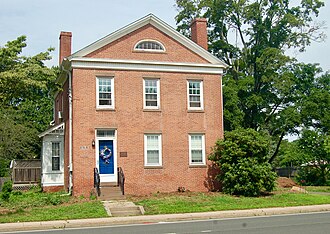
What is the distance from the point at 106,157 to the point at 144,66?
215 inches

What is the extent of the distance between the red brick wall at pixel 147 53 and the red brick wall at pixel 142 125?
35.8 inches

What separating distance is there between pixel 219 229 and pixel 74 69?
13315 mm

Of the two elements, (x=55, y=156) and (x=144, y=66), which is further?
(x=55, y=156)

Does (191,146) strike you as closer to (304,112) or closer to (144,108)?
(144,108)

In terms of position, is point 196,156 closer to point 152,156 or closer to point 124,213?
point 152,156

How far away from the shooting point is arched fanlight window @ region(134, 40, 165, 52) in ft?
85.1

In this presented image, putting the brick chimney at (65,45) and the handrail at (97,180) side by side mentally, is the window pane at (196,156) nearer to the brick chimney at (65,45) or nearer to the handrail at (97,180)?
the handrail at (97,180)

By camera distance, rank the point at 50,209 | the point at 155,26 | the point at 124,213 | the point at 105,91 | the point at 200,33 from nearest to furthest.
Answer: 1. the point at 124,213
2. the point at 50,209
3. the point at 105,91
4. the point at 155,26
5. the point at 200,33

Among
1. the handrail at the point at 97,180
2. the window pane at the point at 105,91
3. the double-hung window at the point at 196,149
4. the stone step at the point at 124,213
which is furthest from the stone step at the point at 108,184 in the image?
the stone step at the point at 124,213

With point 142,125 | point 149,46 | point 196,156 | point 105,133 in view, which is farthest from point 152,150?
point 149,46

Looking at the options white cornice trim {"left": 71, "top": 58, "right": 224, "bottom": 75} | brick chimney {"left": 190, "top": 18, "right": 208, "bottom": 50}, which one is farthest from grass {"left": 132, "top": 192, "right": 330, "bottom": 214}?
brick chimney {"left": 190, "top": 18, "right": 208, "bottom": 50}

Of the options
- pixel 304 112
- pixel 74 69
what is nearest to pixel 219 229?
pixel 74 69

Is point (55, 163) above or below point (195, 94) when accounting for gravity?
below

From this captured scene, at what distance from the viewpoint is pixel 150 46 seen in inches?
1031
